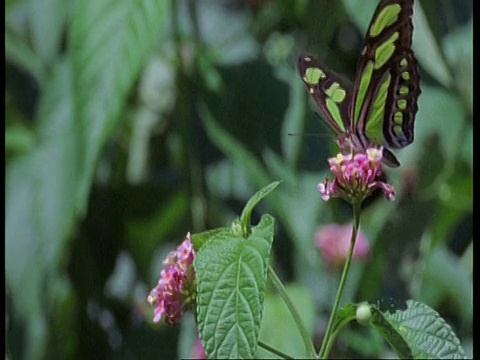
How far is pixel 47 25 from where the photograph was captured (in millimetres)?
734

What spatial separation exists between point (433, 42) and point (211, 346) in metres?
0.27

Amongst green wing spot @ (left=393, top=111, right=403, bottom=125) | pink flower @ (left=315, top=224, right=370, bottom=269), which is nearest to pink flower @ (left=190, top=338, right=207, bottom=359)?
pink flower @ (left=315, top=224, right=370, bottom=269)

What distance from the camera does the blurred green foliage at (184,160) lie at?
2.11 feet

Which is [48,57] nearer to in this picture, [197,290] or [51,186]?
[51,186]

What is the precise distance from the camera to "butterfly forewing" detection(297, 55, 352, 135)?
0.56 m

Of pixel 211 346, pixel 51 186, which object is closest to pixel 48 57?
pixel 51 186

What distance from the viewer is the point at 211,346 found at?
49 centimetres

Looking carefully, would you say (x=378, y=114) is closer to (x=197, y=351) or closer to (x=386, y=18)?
(x=386, y=18)

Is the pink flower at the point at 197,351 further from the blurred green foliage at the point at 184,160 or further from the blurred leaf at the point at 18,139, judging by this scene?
the blurred leaf at the point at 18,139

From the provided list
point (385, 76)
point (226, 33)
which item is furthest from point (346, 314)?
point (226, 33)

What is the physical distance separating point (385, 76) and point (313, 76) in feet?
0.16

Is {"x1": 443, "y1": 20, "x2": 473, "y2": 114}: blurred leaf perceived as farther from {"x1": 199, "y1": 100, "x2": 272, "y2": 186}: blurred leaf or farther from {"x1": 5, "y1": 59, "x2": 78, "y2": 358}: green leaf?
{"x1": 5, "y1": 59, "x2": 78, "y2": 358}: green leaf

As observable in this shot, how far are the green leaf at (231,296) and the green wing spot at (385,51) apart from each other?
0.13 meters

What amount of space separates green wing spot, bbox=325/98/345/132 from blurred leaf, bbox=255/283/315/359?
133mm
